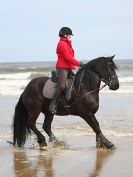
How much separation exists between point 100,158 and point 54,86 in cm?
195

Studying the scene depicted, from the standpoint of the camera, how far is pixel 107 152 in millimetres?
8453

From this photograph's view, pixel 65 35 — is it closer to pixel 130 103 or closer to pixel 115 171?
pixel 115 171

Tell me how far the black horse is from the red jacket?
342mm

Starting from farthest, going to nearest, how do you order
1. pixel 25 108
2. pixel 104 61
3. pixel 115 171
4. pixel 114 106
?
pixel 114 106 < pixel 25 108 < pixel 104 61 < pixel 115 171

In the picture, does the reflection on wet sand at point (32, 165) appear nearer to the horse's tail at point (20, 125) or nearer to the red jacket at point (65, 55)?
the horse's tail at point (20, 125)

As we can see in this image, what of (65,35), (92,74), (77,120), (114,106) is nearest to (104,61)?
(92,74)

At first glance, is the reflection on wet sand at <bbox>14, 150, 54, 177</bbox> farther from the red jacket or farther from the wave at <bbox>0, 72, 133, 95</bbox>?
the wave at <bbox>0, 72, 133, 95</bbox>

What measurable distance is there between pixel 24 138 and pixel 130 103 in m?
8.35

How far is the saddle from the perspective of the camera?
901cm

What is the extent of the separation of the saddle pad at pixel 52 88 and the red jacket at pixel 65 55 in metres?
0.33

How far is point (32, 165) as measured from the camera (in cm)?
737

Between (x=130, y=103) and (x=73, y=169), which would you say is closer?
(x=73, y=169)

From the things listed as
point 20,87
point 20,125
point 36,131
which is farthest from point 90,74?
point 20,87

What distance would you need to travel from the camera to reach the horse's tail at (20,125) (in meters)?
9.43
